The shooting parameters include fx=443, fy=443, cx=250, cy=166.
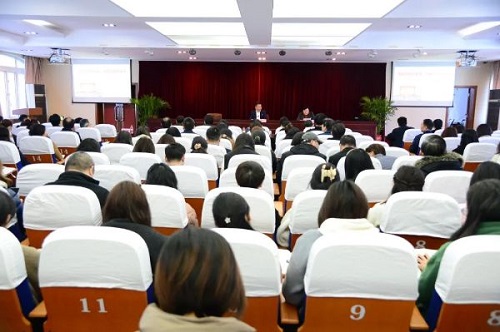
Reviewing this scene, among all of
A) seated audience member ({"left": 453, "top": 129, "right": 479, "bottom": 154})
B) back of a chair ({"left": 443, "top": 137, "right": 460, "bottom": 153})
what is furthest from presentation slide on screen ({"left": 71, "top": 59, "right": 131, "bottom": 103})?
seated audience member ({"left": 453, "top": 129, "right": 479, "bottom": 154})

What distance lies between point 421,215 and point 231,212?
133 cm

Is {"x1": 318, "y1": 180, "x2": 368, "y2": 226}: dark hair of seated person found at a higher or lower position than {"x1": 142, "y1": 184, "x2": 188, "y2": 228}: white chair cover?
higher

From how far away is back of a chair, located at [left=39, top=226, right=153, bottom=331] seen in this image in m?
2.03

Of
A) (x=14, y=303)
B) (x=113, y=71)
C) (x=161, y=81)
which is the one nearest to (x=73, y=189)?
(x=14, y=303)

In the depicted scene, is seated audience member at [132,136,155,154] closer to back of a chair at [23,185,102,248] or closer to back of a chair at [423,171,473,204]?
back of a chair at [23,185,102,248]

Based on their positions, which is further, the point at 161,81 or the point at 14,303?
the point at 161,81

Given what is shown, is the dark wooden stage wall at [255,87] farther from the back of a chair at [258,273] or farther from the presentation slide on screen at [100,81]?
the back of a chair at [258,273]

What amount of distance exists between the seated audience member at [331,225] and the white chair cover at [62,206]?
152 cm

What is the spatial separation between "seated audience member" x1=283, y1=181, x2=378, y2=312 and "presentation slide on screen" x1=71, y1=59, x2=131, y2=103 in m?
14.8

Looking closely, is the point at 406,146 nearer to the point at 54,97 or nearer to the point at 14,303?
the point at 14,303

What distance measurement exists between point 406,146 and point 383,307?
9.01 m

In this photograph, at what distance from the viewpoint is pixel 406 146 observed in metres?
10.5

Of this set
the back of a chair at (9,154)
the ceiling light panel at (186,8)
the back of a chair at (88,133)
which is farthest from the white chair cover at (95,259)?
the back of a chair at (88,133)

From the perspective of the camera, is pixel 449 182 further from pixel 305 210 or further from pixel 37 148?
pixel 37 148
